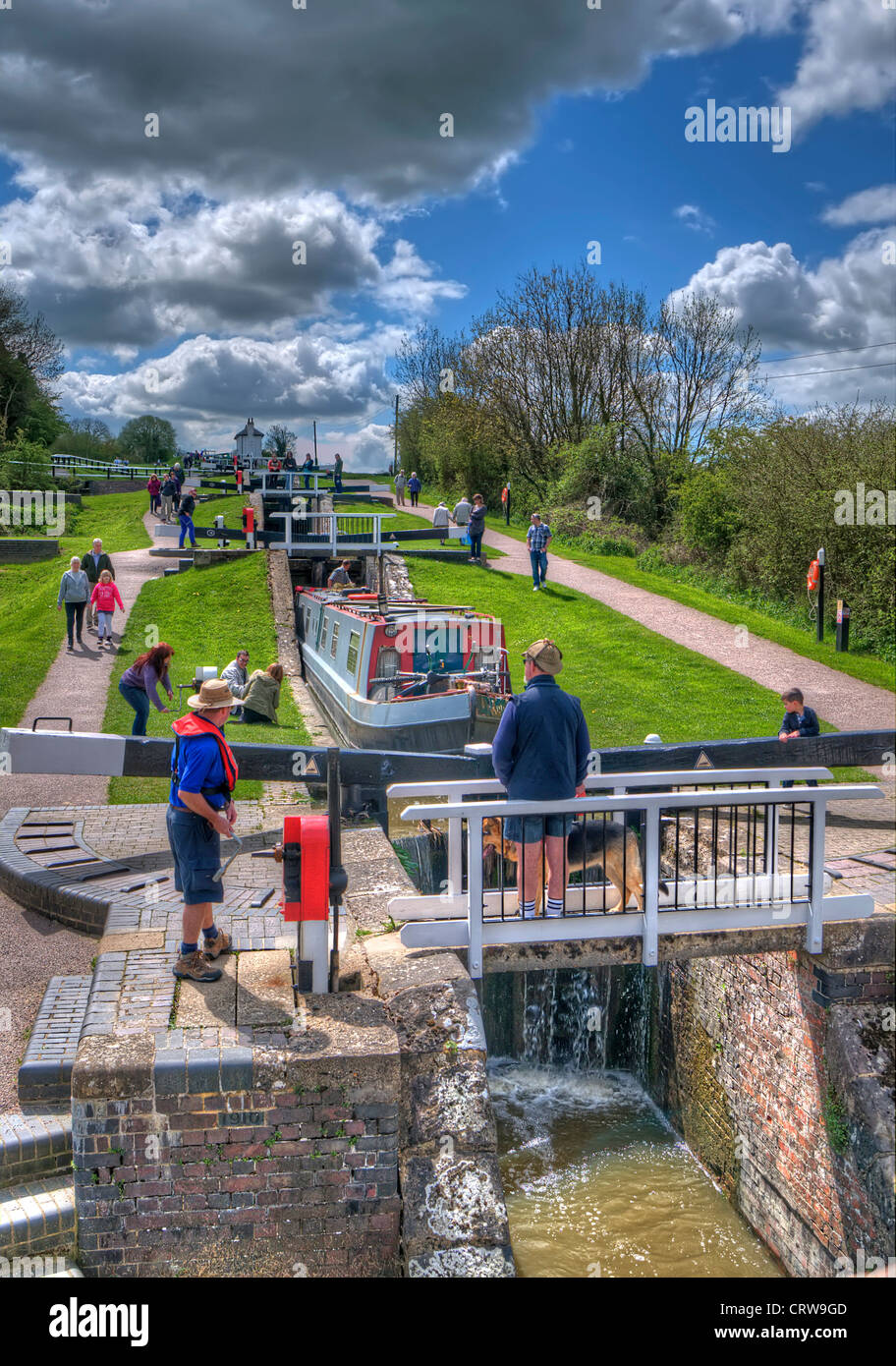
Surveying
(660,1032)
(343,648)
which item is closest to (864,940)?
(660,1032)

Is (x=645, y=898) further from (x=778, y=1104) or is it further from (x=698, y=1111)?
(x=698, y=1111)

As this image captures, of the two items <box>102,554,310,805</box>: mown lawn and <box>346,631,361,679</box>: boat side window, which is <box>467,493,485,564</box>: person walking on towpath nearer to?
<box>102,554,310,805</box>: mown lawn

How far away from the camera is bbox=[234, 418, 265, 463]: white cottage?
40.8 metres

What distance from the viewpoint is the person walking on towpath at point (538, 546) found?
2105cm

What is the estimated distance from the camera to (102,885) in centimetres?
753

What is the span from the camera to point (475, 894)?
5.52 metres

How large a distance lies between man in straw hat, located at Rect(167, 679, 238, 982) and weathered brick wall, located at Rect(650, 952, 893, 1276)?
3665 mm

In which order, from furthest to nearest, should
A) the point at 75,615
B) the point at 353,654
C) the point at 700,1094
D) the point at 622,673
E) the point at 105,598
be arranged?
the point at 75,615 < the point at 105,598 < the point at 622,673 < the point at 353,654 < the point at 700,1094

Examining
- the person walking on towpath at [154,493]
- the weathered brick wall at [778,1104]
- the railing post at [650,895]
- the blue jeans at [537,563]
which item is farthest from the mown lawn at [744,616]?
the person walking on towpath at [154,493]

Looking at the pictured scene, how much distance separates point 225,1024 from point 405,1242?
1.26m

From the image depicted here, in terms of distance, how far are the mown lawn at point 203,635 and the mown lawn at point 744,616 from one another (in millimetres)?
8394

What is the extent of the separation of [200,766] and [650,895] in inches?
99.9

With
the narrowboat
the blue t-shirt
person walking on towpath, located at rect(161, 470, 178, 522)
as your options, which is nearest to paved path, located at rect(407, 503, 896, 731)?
the narrowboat

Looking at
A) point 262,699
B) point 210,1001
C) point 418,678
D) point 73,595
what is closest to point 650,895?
point 210,1001
